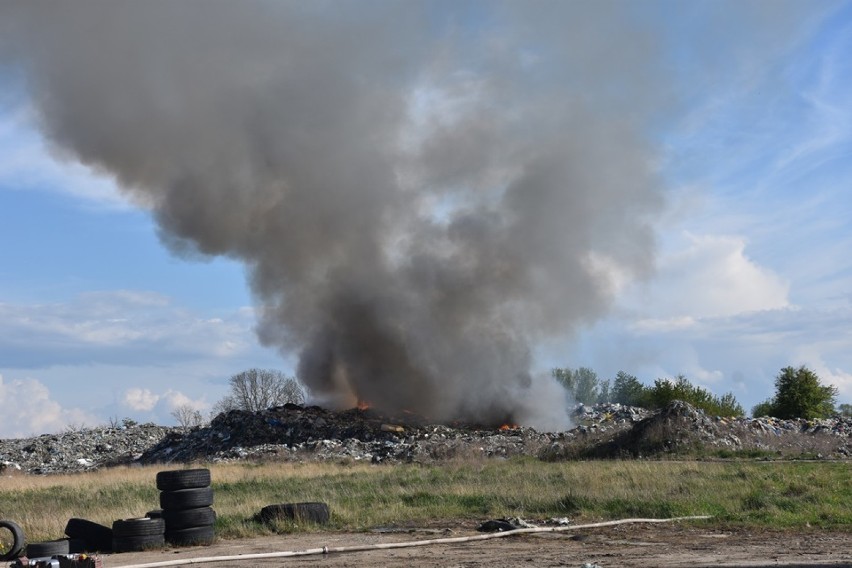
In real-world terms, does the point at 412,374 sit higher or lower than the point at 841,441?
higher

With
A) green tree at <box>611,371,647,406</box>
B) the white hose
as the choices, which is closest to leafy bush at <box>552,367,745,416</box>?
green tree at <box>611,371,647,406</box>

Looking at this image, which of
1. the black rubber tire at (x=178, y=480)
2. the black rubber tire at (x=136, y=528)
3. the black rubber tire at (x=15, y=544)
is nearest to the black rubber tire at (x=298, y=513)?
the black rubber tire at (x=178, y=480)

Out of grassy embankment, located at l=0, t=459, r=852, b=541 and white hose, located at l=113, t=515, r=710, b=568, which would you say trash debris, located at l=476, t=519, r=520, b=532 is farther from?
grassy embankment, located at l=0, t=459, r=852, b=541

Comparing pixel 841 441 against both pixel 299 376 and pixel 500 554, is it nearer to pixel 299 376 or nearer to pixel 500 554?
pixel 500 554

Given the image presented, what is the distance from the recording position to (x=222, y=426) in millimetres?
42000

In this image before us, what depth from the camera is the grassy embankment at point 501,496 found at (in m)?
14.7

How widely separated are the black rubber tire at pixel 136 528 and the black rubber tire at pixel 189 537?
0.23m

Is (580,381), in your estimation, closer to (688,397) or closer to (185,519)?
(688,397)

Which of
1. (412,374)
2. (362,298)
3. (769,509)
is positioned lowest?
(769,509)

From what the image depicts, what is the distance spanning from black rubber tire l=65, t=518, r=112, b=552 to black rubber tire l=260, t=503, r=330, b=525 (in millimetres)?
2572

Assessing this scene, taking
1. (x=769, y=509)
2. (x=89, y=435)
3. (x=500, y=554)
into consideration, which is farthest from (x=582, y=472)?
(x=89, y=435)

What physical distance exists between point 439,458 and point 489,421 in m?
14.2

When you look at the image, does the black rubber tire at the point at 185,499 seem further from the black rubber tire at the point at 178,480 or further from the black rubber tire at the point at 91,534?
the black rubber tire at the point at 91,534

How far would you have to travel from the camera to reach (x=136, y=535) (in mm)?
13031
